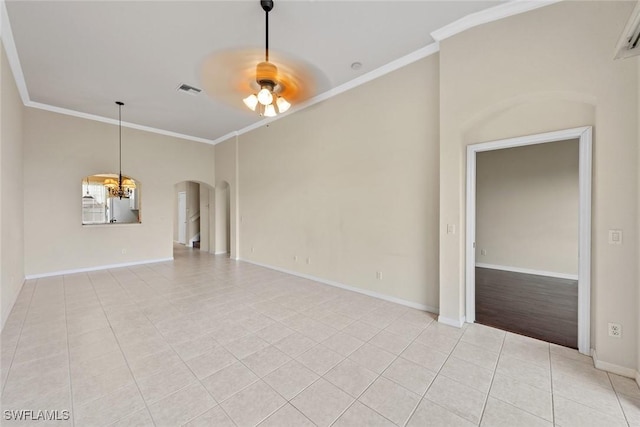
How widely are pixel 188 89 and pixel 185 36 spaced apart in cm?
155

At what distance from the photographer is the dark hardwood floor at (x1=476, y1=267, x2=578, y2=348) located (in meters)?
2.93

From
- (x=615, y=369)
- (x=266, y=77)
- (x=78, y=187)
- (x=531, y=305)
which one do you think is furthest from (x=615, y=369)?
(x=78, y=187)

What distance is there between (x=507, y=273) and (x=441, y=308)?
3541 millimetres

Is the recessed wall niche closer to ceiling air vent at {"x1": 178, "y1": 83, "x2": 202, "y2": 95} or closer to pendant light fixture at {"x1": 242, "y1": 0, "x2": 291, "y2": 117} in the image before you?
ceiling air vent at {"x1": 178, "y1": 83, "x2": 202, "y2": 95}

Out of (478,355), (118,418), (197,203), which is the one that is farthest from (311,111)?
(197,203)

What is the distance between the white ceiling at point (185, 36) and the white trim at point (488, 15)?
0.07 metres

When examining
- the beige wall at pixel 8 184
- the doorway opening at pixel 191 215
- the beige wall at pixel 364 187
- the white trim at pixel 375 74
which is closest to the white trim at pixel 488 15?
the white trim at pixel 375 74

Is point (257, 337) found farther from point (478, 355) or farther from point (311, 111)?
point (311, 111)

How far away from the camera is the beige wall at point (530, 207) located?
16.9 feet

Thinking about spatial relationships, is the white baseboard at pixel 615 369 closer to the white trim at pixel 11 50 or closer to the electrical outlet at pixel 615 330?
the electrical outlet at pixel 615 330

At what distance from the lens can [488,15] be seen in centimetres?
273

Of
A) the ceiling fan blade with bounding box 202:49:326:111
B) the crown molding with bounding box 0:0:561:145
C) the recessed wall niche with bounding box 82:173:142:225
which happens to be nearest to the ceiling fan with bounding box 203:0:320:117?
the ceiling fan blade with bounding box 202:49:326:111

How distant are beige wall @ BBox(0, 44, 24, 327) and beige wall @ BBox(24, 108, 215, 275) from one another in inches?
38.6

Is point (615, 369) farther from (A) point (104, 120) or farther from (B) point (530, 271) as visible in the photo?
(A) point (104, 120)
